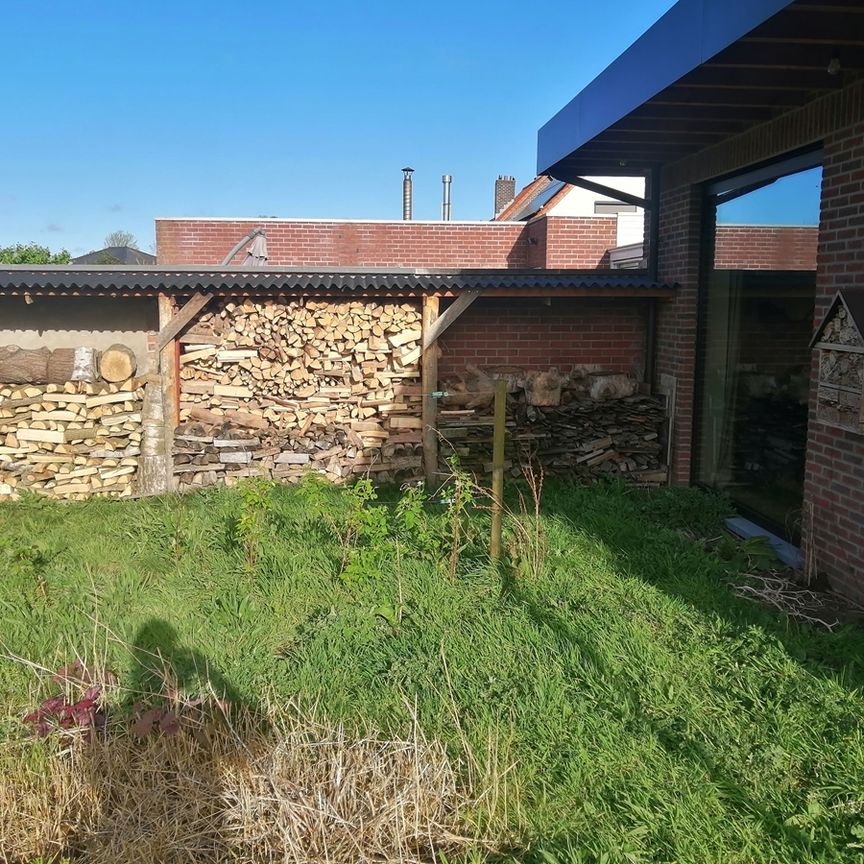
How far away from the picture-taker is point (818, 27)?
16.3 feet

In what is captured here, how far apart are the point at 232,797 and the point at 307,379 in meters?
6.02

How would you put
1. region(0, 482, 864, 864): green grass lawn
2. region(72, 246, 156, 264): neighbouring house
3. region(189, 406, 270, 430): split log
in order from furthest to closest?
region(72, 246, 156, 264): neighbouring house
region(189, 406, 270, 430): split log
region(0, 482, 864, 864): green grass lawn

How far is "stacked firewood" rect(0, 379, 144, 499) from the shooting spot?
8.60 metres

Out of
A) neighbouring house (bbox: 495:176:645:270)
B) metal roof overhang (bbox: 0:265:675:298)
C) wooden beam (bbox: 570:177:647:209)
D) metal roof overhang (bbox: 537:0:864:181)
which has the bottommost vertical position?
metal roof overhang (bbox: 0:265:675:298)

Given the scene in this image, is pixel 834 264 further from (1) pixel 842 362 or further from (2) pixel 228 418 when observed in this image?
(2) pixel 228 418

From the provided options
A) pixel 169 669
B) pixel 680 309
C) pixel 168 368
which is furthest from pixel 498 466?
pixel 168 368

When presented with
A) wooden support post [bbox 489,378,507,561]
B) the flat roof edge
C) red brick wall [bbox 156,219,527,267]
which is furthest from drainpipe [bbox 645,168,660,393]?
red brick wall [bbox 156,219,527,267]

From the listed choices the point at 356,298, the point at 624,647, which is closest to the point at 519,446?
the point at 356,298

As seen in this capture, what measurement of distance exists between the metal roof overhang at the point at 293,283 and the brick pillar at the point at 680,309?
0.82 ft

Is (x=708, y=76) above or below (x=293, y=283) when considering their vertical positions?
above

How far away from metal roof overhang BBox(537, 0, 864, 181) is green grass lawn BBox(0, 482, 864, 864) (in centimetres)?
352

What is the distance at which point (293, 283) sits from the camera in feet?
27.6

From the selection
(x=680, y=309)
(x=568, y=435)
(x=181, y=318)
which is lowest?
(x=568, y=435)

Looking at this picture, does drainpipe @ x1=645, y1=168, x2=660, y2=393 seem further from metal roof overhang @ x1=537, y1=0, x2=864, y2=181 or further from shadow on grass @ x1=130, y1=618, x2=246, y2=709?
→ shadow on grass @ x1=130, y1=618, x2=246, y2=709
